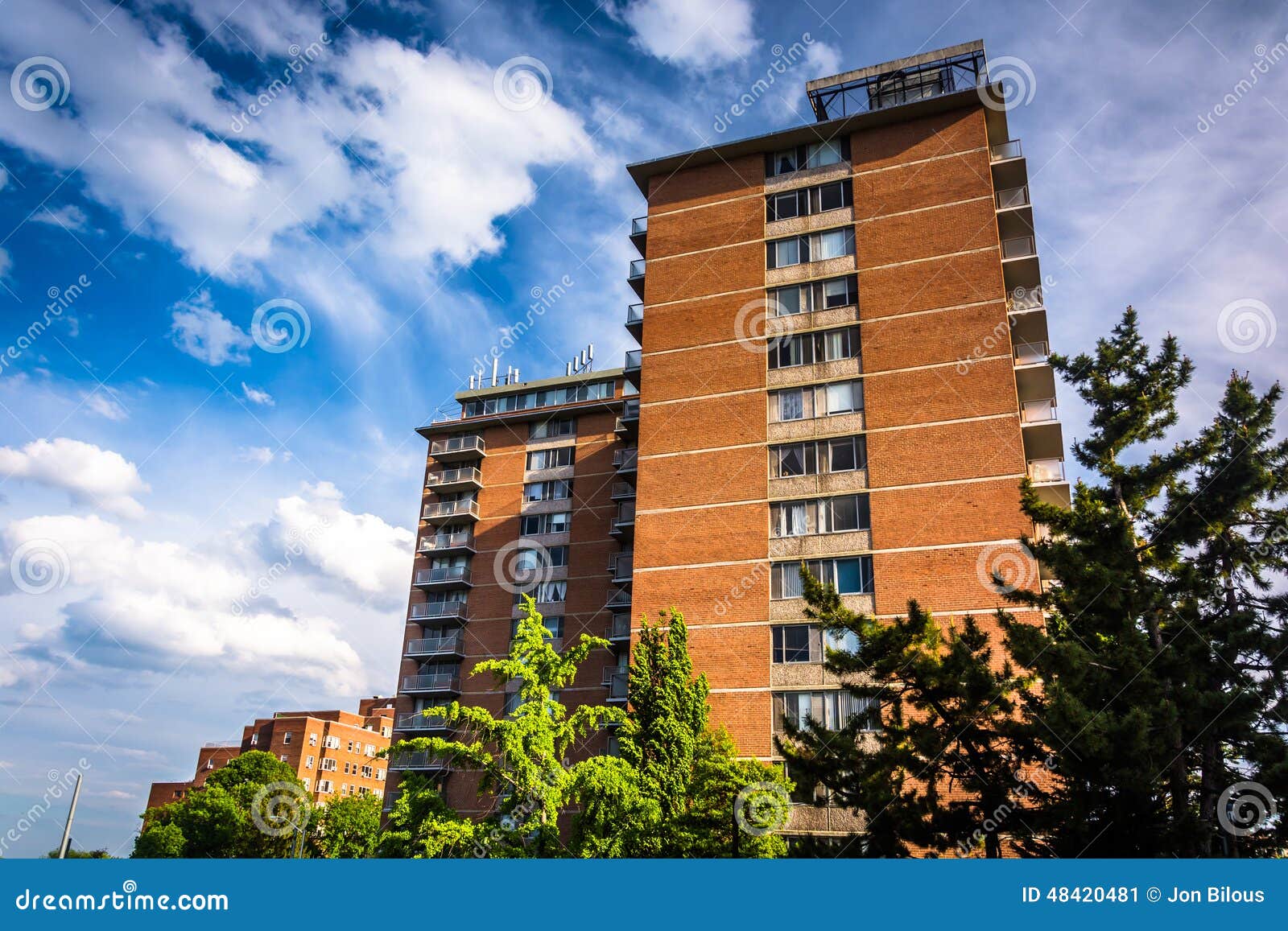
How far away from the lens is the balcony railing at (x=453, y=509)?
55625 millimetres

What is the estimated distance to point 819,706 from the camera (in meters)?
32.2

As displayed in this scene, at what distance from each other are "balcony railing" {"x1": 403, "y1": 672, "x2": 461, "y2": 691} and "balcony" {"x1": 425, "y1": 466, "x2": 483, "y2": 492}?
11431mm

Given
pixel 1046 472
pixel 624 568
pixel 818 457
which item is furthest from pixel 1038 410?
pixel 624 568

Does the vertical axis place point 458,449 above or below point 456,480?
above

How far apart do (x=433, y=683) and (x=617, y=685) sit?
13.7 m

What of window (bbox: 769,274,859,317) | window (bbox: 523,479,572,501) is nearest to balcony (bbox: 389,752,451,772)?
window (bbox: 523,479,572,501)

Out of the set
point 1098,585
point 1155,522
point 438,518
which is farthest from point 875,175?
point 438,518

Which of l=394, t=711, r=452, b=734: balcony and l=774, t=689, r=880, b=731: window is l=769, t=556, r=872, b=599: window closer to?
l=774, t=689, r=880, b=731: window

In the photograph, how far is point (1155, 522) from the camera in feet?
85.9

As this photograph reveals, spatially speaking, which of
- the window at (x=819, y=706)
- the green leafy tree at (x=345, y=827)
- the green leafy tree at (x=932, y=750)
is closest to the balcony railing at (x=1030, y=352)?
the window at (x=819, y=706)

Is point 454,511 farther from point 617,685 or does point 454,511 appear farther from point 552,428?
point 617,685

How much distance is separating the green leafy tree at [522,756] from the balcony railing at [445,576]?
26.3 meters

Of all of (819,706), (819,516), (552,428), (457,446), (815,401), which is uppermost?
(552,428)

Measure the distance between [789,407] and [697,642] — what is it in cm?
1032
